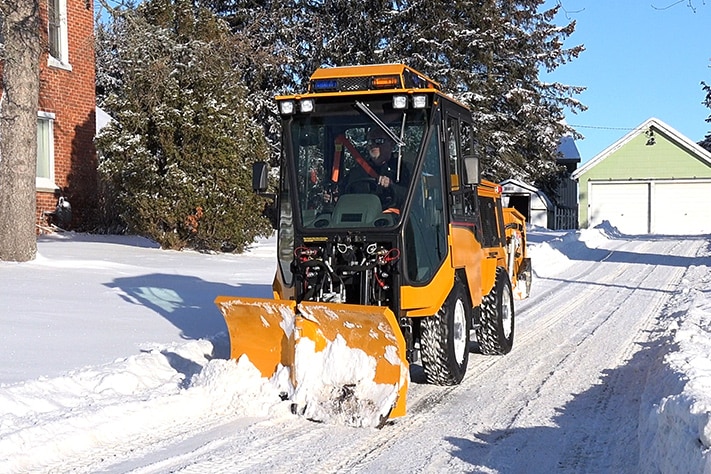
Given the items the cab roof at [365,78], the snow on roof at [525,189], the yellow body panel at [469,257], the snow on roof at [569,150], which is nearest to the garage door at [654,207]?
the snow on roof at [525,189]

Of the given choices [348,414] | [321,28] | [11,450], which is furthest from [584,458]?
[321,28]

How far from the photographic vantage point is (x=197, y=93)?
1806 centimetres

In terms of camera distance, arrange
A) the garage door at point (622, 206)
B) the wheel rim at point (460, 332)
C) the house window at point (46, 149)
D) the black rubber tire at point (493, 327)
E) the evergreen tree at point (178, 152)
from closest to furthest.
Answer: the wheel rim at point (460, 332)
the black rubber tire at point (493, 327)
the evergreen tree at point (178, 152)
the house window at point (46, 149)
the garage door at point (622, 206)

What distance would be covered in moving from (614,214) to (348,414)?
36.8 metres

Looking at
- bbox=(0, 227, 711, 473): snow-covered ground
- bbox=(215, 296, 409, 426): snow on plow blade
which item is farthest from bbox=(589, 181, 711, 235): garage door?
bbox=(215, 296, 409, 426): snow on plow blade

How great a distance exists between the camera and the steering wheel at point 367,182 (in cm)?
749

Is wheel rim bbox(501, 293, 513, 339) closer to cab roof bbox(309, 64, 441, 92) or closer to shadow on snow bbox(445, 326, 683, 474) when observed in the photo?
shadow on snow bbox(445, 326, 683, 474)

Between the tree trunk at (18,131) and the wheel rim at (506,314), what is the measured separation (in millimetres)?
8321

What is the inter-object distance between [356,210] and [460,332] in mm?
1585

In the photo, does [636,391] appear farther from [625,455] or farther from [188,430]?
[188,430]

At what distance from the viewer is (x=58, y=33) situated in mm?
20359

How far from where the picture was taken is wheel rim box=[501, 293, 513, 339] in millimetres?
9695

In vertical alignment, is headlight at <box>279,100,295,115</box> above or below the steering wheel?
above

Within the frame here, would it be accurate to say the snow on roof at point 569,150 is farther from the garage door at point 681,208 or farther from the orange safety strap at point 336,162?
the orange safety strap at point 336,162
